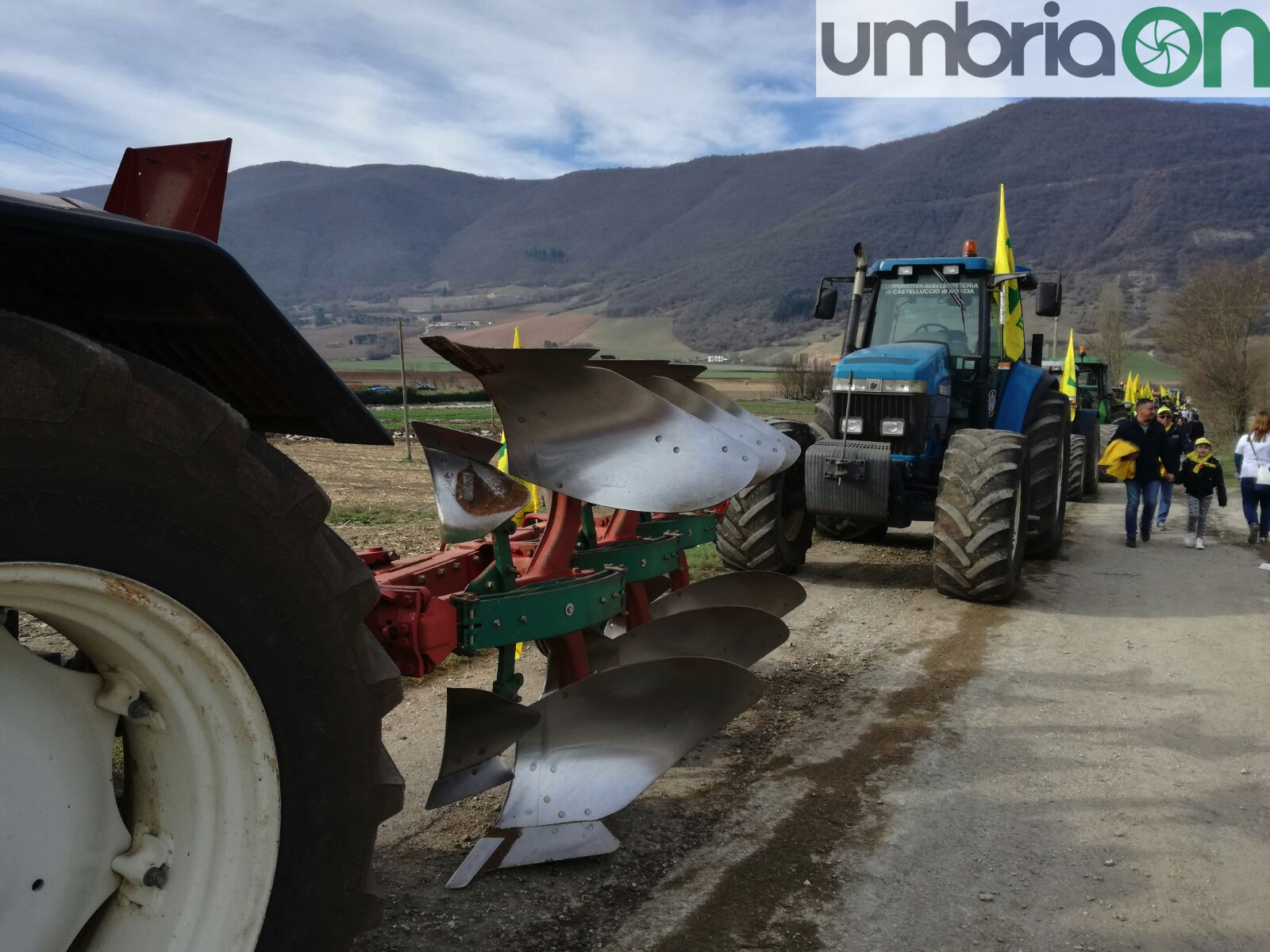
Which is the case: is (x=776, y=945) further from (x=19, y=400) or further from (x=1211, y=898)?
(x=19, y=400)

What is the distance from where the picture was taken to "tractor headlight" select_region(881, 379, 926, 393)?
7.18m

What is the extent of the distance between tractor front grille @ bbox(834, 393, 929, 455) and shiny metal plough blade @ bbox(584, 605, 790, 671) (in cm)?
345

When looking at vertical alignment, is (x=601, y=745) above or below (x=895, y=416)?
below

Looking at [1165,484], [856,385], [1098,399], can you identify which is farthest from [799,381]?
[856,385]

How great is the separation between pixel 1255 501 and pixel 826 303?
5.17 metres

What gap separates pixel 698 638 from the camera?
400 centimetres

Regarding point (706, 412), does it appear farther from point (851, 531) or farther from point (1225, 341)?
point (1225, 341)

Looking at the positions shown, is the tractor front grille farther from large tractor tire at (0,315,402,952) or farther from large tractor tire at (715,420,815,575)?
large tractor tire at (0,315,402,952)

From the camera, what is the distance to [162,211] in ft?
5.95

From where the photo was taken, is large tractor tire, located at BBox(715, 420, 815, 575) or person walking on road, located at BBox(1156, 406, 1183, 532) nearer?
large tractor tire, located at BBox(715, 420, 815, 575)

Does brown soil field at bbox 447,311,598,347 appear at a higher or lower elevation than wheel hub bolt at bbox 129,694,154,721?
higher

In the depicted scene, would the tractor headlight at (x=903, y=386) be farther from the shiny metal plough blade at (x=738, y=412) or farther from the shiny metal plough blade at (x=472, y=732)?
the shiny metal plough blade at (x=472, y=732)

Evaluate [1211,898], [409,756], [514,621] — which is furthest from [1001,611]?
[514,621]

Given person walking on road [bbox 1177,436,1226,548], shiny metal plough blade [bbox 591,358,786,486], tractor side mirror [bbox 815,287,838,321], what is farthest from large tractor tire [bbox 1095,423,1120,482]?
shiny metal plough blade [bbox 591,358,786,486]
